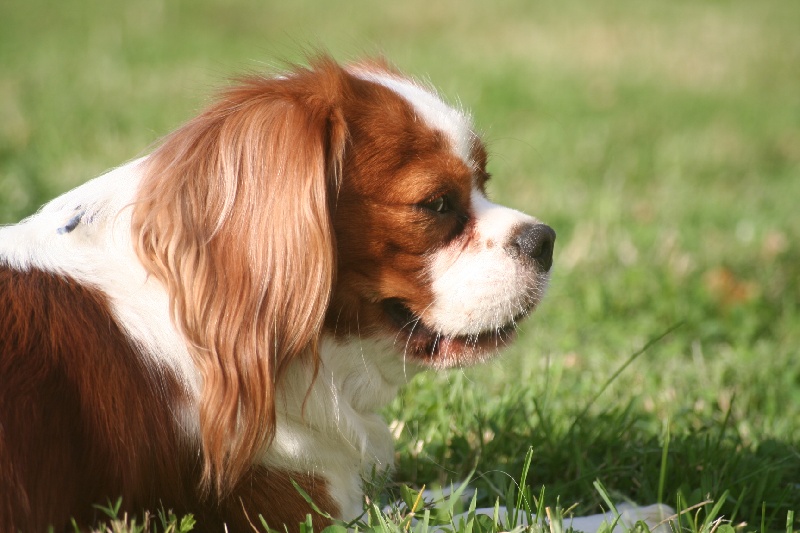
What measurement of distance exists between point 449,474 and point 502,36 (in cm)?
978

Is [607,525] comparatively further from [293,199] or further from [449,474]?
[293,199]

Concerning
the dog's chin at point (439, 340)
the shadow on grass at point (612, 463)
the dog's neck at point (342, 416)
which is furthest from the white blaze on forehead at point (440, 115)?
the shadow on grass at point (612, 463)

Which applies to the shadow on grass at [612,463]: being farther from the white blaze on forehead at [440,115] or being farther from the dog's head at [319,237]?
the white blaze on forehead at [440,115]

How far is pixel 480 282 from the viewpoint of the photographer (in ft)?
8.41

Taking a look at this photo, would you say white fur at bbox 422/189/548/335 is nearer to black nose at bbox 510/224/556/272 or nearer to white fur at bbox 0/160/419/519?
black nose at bbox 510/224/556/272

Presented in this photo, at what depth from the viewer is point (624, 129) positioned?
8.49m

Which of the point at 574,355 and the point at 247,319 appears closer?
the point at 247,319

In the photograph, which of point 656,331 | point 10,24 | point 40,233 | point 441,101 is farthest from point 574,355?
point 10,24

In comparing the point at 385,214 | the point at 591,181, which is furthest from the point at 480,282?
the point at 591,181

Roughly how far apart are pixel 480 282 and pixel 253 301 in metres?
0.63

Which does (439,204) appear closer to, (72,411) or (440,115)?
(440,115)

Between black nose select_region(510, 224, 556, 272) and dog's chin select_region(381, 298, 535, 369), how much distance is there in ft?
0.45

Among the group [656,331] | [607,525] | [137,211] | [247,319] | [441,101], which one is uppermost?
[441,101]

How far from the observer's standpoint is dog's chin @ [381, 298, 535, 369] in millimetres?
2576
